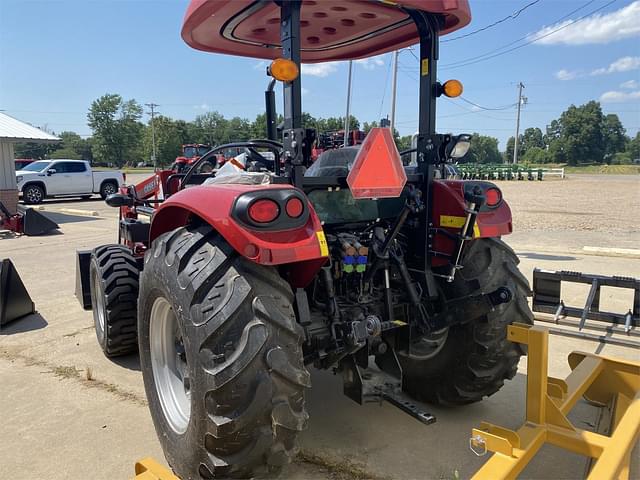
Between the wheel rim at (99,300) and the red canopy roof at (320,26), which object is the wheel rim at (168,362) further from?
the red canopy roof at (320,26)

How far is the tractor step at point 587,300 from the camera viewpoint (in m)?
4.57

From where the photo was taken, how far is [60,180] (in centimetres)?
2127

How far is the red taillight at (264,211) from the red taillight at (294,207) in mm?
49

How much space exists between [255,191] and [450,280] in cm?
132

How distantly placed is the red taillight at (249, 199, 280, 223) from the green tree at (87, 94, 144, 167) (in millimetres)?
76639

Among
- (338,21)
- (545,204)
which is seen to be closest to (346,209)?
(338,21)

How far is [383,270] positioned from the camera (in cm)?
283

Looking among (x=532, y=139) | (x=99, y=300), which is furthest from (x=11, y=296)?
(x=532, y=139)

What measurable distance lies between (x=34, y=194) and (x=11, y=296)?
18.3m

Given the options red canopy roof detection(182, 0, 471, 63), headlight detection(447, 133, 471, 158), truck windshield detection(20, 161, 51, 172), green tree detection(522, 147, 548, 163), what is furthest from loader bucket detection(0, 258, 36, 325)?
green tree detection(522, 147, 548, 163)

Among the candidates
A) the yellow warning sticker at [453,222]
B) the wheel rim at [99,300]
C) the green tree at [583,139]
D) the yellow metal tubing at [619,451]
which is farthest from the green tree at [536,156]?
the yellow metal tubing at [619,451]

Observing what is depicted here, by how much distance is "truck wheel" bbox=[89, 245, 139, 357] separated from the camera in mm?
4020

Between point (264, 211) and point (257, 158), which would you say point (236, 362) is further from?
point (257, 158)

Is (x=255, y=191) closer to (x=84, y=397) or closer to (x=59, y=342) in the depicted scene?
(x=84, y=397)
